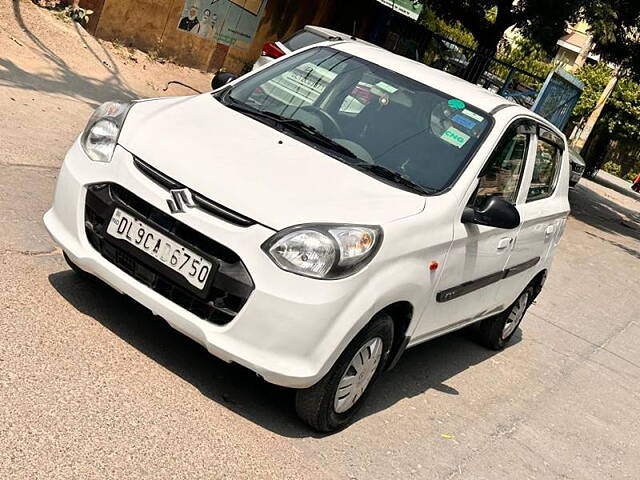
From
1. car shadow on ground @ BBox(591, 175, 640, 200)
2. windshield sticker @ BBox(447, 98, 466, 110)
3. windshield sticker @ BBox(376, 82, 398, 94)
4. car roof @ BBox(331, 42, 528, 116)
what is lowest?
car shadow on ground @ BBox(591, 175, 640, 200)

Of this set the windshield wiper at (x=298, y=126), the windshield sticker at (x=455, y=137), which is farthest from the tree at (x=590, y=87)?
the windshield wiper at (x=298, y=126)

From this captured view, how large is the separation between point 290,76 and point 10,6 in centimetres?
784

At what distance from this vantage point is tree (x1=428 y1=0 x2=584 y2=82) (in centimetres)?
1897

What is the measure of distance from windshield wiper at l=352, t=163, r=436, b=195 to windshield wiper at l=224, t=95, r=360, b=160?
10cm

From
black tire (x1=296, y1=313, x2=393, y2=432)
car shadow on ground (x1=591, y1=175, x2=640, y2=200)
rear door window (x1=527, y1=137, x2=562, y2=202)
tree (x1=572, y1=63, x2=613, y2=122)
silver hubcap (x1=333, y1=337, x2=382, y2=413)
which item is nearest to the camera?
black tire (x1=296, y1=313, x2=393, y2=432)

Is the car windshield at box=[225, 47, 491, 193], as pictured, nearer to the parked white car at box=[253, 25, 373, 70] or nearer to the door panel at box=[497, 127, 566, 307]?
the door panel at box=[497, 127, 566, 307]

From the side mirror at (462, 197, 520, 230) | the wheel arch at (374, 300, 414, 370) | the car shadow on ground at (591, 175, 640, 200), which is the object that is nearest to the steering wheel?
the side mirror at (462, 197, 520, 230)

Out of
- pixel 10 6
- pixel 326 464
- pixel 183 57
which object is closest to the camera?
pixel 326 464

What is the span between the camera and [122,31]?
14.4 m

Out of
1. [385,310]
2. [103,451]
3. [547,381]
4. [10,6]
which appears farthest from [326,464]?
[10,6]

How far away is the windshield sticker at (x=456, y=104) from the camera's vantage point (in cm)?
576

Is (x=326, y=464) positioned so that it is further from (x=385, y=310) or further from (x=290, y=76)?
(x=290, y=76)

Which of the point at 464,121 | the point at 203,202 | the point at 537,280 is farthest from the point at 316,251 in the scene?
the point at 537,280

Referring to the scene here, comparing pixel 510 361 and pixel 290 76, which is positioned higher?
pixel 290 76
